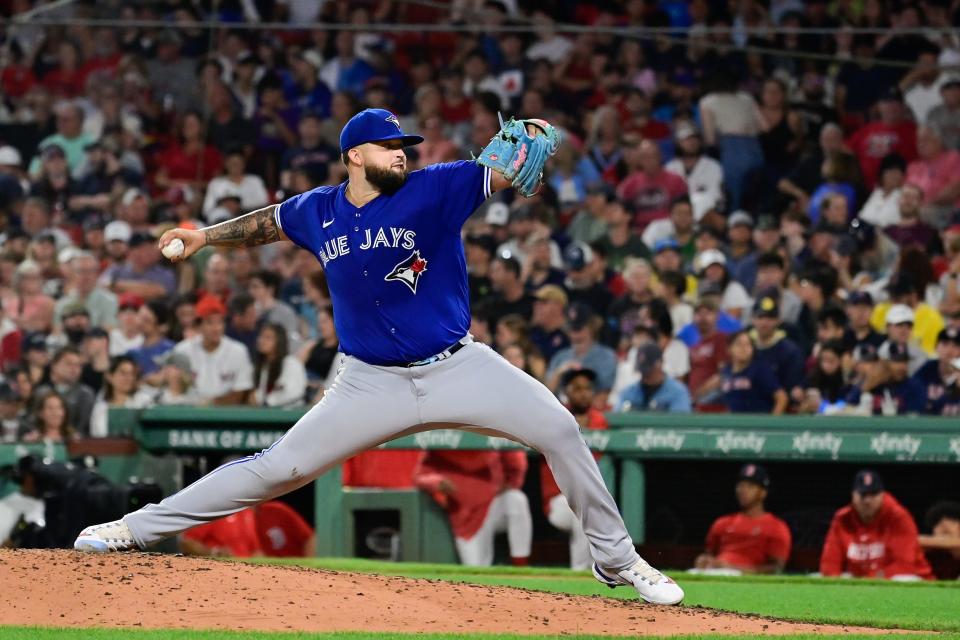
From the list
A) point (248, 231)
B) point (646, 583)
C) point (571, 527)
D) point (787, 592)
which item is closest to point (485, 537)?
point (571, 527)

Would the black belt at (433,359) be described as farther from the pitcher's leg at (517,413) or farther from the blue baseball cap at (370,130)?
the blue baseball cap at (370,130)

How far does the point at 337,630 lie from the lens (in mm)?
5430

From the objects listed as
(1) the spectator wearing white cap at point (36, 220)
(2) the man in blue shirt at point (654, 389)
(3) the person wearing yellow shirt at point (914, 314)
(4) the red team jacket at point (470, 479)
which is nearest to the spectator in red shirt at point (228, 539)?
(4) the red team jacket at point (470, 479)

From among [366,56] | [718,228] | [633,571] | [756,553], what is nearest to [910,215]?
[718,228]

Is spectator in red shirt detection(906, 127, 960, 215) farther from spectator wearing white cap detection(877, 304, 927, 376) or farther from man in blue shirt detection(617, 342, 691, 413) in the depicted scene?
man in blue shirt detection(617, 342, 691, 413)

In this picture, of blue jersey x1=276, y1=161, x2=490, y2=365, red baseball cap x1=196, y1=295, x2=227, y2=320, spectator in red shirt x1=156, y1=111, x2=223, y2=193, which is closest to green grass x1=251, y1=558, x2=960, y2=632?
blue jersey x1=276, y1=161, x2=490, y2=365

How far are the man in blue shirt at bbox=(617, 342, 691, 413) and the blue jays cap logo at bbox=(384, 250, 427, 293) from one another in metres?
4.91

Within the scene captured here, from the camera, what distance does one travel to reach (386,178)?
18.9ft

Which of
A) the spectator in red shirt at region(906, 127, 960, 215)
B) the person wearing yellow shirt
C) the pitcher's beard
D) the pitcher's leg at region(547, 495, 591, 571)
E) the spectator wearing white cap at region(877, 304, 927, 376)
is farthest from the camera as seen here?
the spectator in red shirt at region(906, 127, 960, 215)

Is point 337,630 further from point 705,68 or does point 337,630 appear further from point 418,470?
point 705,68

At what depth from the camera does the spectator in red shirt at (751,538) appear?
9258 mm

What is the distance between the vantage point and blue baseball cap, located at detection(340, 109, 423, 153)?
227 inches

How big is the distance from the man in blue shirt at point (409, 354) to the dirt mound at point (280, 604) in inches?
9.1

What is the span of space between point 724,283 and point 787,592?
4152 millimetres
